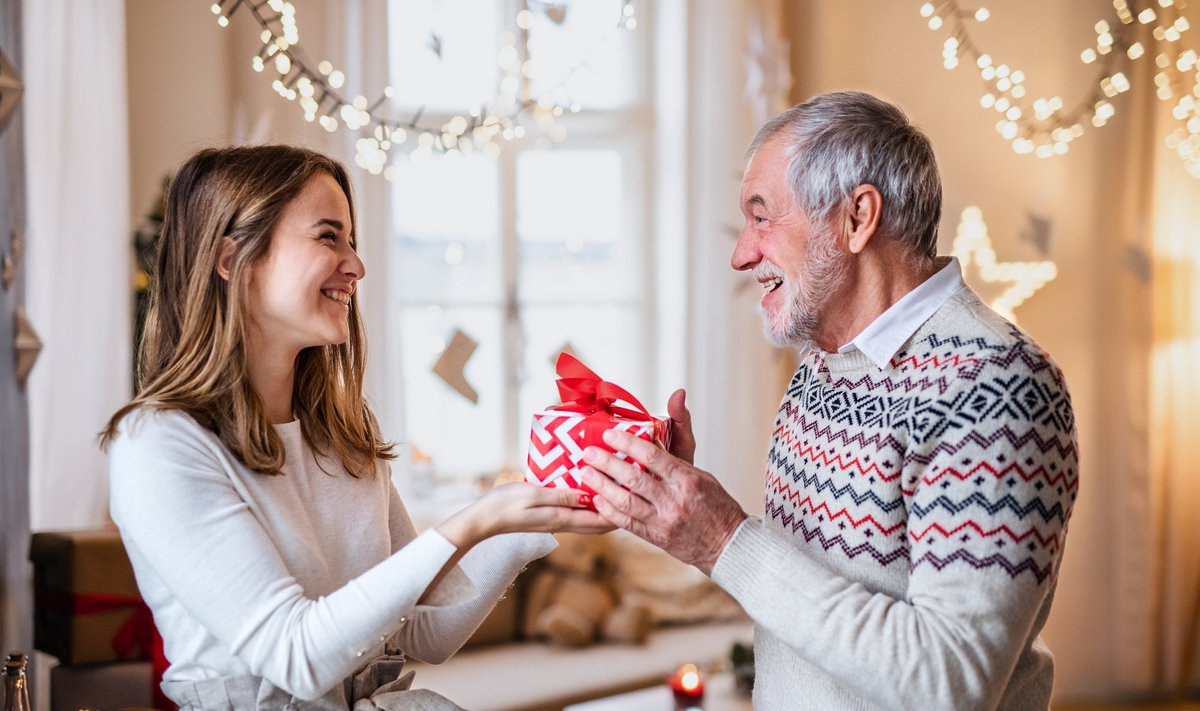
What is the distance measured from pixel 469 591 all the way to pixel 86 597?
3.70ft

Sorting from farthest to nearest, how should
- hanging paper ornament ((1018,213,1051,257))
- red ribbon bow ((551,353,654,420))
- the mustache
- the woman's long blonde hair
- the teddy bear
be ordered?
hanging paper ornament ((1018,213,1051,257)), the teddy bear, the mustache, red ribbon bow ((551,353,654,420)), the woman's long blonde hair

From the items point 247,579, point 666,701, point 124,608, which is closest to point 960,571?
point 247,579

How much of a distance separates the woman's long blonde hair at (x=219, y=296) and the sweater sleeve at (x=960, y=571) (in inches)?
26.0

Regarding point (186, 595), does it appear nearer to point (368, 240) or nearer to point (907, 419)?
point (907, 419)

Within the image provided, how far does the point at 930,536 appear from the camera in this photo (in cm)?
127

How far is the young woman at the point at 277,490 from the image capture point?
1.20m

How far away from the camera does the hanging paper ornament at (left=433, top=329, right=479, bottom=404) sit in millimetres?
1832

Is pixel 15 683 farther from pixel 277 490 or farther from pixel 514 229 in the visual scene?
pixel 514 229

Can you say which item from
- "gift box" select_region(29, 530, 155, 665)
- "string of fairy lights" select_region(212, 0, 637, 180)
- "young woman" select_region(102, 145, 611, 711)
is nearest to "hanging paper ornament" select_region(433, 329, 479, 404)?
"young woman" select_region(102, 145, 611, 711)

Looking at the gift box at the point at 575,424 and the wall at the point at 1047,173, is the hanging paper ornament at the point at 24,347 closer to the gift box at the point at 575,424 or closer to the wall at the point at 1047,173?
the gift box at the point at 575,424

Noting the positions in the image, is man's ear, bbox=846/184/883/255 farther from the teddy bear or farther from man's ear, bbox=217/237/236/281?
the teddy bear

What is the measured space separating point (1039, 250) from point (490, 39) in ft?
7.57

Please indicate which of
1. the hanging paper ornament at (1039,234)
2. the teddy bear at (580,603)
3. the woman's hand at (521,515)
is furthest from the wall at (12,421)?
the hanging paper ornament at (1039,234)

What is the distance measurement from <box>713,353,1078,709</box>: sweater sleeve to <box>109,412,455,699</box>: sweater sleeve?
0.45 meters
